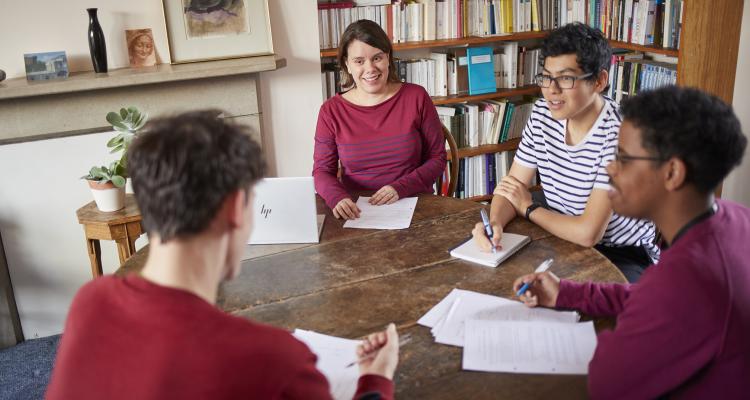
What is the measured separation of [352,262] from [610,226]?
807mm

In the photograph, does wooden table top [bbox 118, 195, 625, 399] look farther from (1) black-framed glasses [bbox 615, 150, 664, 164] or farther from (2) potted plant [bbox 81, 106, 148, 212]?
(2) potted plant [bbox 81, 106, 148, 212]

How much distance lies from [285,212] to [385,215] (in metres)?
0.36

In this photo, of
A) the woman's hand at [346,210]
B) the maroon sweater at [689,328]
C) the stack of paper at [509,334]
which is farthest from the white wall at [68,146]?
the maroon sweater at [689,328]

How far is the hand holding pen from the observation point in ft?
4.97

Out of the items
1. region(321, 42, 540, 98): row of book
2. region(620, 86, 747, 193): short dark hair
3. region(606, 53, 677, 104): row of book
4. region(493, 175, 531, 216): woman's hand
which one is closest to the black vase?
region(321, 42, 540, 98): row of book

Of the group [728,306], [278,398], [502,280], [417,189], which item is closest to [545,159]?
[417,189]

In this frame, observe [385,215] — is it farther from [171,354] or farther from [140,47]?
[140,47]

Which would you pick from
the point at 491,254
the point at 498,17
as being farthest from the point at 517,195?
the point at 498,17

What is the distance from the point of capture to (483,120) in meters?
3.93

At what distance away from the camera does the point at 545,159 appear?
85.9 inches

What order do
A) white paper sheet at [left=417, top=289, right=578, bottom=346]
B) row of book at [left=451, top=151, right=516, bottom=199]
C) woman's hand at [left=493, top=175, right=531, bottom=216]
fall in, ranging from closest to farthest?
white paper sheet at [left=417, top=289, right=578, bottom=346], woman's hand at [left=493, top=175, right=531, bottom=216], row of book at [left=451, top=151, right=516, bottom=199]

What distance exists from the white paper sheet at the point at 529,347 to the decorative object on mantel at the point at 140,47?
2.02 meters

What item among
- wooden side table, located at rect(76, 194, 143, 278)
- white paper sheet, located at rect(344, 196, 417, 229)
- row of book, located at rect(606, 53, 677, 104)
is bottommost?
wooden side table, located at rect(76, 194, 143, 278)

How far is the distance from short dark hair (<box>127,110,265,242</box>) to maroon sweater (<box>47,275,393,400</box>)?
10cm
